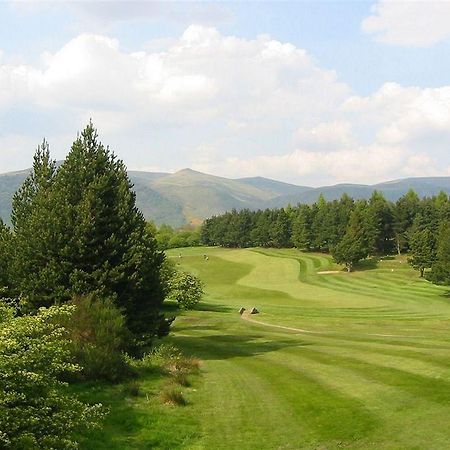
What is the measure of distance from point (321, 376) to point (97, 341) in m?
10.4

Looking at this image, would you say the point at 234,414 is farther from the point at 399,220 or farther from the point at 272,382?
the point at 399,220

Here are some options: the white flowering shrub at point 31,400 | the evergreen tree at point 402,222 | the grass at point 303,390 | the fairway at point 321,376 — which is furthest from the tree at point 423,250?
the white flowering shrub at point 31,400

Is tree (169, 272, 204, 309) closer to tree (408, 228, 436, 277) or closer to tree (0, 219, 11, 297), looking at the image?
tree (0, 219, 11, 297)

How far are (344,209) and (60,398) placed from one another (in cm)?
14733

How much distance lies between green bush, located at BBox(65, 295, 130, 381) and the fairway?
3825mm

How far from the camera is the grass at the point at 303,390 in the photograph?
16.0 m

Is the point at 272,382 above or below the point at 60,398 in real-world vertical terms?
below

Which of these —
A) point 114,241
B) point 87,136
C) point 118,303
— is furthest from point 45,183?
point 118,303

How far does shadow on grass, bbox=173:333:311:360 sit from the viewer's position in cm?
3455

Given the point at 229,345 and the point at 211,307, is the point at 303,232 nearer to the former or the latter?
the point at 211,307

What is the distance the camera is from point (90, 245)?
30.4 metres

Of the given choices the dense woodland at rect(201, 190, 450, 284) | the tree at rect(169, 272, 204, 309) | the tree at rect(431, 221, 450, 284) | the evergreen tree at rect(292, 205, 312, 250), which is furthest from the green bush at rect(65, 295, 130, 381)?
the evergreen tree at rect(292, 205, 312, 250)

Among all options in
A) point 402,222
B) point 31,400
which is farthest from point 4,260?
point 402,222

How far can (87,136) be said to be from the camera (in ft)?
110
